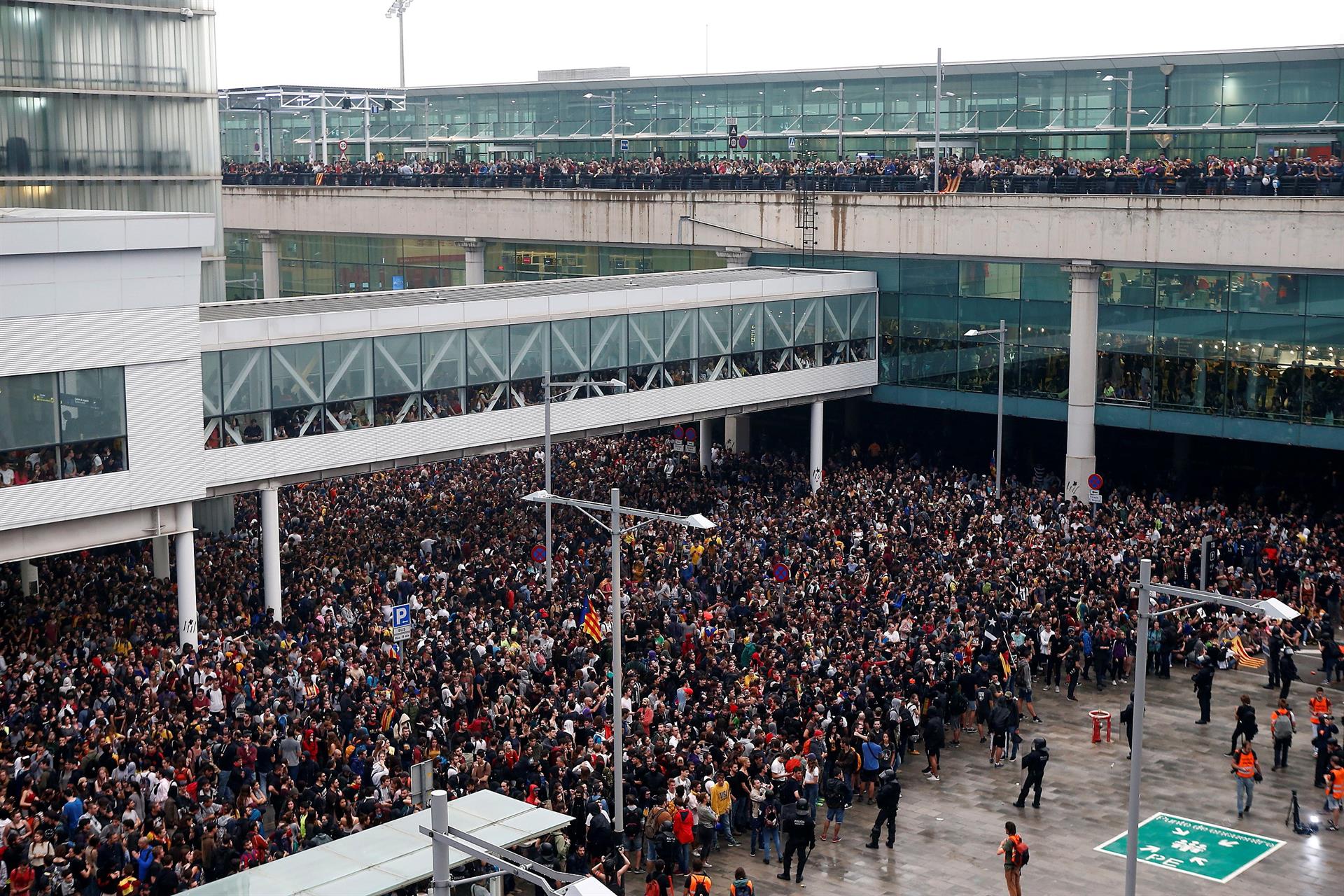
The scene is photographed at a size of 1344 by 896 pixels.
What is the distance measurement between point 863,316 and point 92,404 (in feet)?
89.0

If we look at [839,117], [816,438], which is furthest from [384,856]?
[839,117]

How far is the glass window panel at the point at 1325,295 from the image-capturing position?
139ft

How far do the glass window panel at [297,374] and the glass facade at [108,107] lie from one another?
14135mm

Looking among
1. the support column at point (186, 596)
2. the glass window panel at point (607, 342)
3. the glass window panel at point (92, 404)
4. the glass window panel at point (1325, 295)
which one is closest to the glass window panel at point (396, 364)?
the glass window panel at point (607, 342)

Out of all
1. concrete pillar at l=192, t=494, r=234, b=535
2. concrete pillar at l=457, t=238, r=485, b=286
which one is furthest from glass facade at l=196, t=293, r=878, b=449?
concrete pillar at l=457, t=238, r=485, b=286

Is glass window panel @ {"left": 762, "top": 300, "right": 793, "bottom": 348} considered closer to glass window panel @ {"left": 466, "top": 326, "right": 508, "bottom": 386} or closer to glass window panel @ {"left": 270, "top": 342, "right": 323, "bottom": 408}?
glass window panel @ {"left": 466, "top": 326, "right": 508, "bottom": 386}

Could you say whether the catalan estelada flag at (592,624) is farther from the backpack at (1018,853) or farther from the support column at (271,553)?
the backpack at (1018,853)

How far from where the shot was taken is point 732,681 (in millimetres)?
28078

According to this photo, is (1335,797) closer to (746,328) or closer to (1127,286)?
(1127,286)

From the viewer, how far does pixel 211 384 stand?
3253 centimetres

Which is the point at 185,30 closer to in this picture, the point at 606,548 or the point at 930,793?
the point at 606,548

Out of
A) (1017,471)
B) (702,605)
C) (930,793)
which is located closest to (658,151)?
(1017,471)

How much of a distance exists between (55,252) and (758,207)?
93.8 ft

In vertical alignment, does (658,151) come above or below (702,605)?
above
